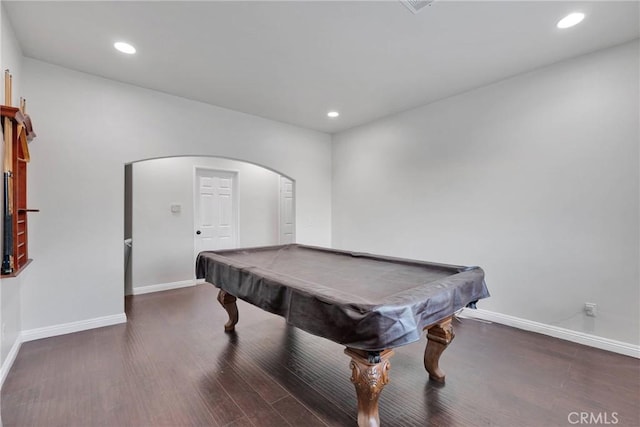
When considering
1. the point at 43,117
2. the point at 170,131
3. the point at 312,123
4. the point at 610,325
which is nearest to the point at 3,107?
the point at 43,117

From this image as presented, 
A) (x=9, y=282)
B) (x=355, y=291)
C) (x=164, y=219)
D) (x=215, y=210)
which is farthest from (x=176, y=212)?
(x=355, y=291)

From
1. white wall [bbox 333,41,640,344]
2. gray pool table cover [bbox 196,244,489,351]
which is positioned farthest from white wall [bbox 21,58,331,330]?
white wall [bbox 333,41,640,344]

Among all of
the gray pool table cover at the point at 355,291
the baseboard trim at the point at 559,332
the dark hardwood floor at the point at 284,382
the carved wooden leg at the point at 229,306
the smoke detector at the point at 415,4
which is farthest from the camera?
the carved wooden leg at the point at 229,306

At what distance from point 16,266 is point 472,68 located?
432cm

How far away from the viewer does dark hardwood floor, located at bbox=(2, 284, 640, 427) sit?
1736 mm

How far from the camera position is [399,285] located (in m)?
1.94

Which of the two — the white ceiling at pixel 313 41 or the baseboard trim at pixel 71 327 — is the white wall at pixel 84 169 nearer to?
the baseboard trim at pixel 71 327

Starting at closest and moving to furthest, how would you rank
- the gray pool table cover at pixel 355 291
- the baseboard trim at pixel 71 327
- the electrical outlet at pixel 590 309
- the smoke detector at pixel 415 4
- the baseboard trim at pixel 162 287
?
the gray pool table cover at pixel 355 291 → the smoke detector at pixel 415 4 → the electrical outlet at pixel 590 309 → the baseboard trim at pixel 71 327 → the baseboard trim at pixel 162 287

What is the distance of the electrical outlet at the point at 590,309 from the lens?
264 centimetres

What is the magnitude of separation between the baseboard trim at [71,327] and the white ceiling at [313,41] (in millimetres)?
2647

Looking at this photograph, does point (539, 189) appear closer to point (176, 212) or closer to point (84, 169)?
point (84, 169)

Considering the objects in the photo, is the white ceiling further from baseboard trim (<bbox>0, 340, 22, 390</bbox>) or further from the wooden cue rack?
baseboard trim (<bbox>0, 340, 22, 390</bbox>)

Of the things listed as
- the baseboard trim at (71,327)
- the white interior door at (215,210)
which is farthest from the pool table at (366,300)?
the white interior door at (215,210)

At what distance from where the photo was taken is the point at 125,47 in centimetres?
256
